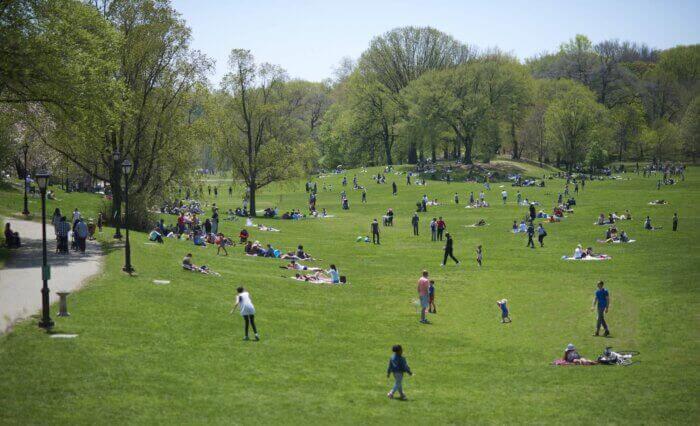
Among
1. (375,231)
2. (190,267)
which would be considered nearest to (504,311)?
(190,267)

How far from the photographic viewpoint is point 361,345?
930 inches

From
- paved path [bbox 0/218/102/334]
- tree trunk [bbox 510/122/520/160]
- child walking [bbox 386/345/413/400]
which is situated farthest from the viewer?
tree trunk [bbox 510/122/520/160]

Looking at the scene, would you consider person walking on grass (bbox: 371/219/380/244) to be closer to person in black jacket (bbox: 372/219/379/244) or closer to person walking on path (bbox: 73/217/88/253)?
person in black jacket (bbox: 372/219/379/244)

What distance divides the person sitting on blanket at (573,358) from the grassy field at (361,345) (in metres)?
0.53

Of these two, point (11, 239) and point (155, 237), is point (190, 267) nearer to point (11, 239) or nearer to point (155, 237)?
point (11, 239)

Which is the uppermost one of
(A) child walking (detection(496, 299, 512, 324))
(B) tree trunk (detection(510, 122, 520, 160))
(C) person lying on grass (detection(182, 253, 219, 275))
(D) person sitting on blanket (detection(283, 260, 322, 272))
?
(B) tree trunk (detection(510, 122, 520, 160))

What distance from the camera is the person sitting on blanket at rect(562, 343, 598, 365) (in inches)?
856

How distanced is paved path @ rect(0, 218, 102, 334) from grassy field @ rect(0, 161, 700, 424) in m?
0.85

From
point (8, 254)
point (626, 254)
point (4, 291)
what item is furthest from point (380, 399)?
point (626, 254)

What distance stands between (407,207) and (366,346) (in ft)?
171

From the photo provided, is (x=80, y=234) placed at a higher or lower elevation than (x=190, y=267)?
higher

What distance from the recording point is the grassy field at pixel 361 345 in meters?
16.9

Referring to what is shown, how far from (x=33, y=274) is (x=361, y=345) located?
12982mm

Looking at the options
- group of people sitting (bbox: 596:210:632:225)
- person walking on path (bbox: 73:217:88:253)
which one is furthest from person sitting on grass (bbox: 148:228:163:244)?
group of people sitting (bbox: 596:210:632:225)
